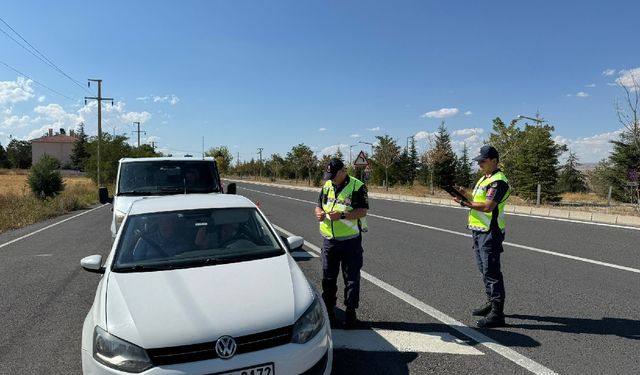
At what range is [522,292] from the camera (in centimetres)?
605

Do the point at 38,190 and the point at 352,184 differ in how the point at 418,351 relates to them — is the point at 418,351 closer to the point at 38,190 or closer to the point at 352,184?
the point at 352,184

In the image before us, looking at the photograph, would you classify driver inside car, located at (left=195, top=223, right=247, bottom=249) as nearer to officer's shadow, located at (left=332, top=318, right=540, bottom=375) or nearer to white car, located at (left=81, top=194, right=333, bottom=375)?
white car, located at (left=81, top=194, right=333, bottom=375)

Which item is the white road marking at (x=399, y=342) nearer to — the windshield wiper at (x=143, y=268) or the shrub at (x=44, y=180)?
the windshield wiper at (x=143, y=268)

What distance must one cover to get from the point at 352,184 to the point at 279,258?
1380mm

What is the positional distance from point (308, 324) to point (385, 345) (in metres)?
1.43

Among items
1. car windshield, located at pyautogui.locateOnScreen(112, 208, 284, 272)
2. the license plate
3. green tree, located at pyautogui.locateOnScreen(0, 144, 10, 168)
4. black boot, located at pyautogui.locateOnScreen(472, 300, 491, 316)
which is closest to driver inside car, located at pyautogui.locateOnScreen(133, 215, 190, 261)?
car windshield, located at pyautogui.locateOnScreen(112, 208, 284, 272)

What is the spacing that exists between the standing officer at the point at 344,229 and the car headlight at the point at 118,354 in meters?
2.47

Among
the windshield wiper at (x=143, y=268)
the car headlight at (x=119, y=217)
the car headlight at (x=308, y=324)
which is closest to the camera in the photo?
the car headlight at (x=308, y=324)

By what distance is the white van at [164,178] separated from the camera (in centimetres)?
830

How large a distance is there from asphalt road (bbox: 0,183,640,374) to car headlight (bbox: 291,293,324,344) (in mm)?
732

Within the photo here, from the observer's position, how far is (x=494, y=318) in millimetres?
4703

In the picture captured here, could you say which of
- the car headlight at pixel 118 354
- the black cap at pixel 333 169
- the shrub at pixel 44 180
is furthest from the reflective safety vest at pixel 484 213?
the shrub at pixel 44 180

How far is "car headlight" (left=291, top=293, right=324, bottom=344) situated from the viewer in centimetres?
299

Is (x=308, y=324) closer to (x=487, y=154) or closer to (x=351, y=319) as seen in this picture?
(x=351, y=319)
